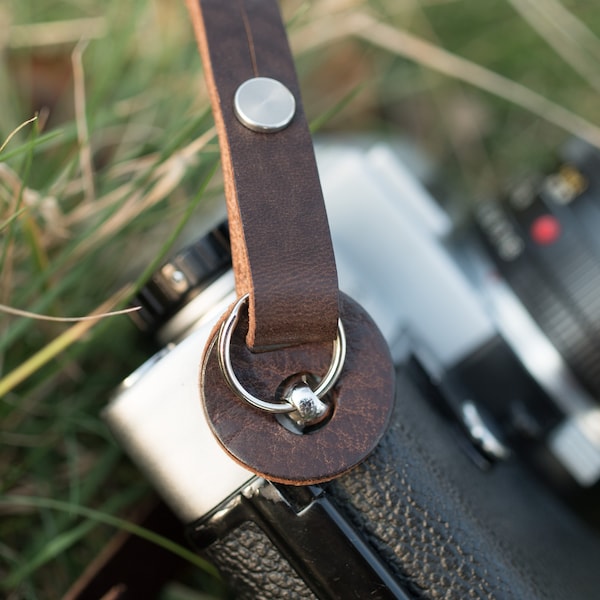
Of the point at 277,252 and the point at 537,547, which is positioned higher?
the point at 277,252

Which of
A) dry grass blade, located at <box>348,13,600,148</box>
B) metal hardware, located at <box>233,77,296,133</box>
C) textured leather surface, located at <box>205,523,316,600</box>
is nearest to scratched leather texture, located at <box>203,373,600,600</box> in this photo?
textured leather surface, located at <box>205,523,316,600</box>

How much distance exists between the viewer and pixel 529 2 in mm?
887

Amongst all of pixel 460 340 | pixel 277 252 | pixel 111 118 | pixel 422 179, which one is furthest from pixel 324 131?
pixel 277 252

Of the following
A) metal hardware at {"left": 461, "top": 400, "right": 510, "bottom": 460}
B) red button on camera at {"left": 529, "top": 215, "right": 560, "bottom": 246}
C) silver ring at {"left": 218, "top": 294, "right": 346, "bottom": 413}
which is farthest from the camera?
red button on camera at {"left": 529, "top": 215, "right": 560, "bottom": 246}

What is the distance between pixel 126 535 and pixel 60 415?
0.44ft

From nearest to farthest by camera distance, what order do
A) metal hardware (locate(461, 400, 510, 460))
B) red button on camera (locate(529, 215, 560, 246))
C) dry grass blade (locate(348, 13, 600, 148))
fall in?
metal hardware (locate(461, 400, 510, 460)), red button on camera (locate(529, 215, 560, 246)), dry grass blade (locate(348, 13, 600, 148))

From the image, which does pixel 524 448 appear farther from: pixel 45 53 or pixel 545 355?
pixel 45 53

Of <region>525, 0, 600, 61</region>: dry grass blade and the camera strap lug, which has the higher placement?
<region>525, 0, 600, 61</region>: dry grass blade

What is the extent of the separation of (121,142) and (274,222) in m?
0.43

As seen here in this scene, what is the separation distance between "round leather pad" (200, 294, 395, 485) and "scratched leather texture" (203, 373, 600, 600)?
0.08 feet

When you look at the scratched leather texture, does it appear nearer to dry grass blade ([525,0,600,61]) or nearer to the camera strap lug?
the camera strap lug

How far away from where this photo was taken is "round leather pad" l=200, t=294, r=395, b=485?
1.22 feet

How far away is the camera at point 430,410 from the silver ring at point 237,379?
0.10ft

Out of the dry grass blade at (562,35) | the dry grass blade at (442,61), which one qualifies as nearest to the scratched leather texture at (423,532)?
the dry grass blade at (442,61)
